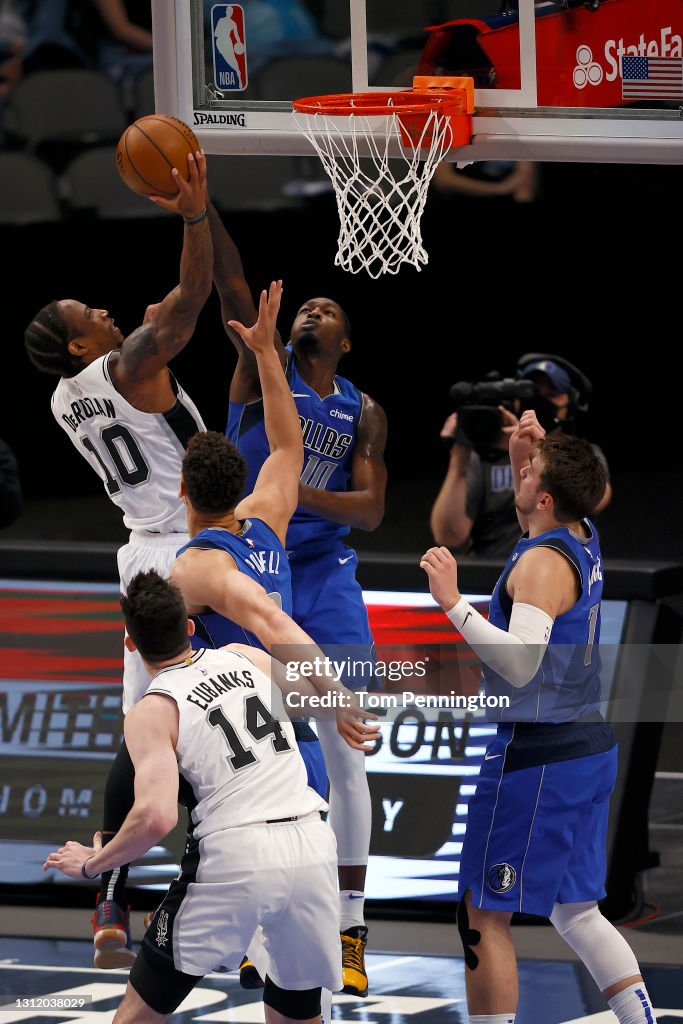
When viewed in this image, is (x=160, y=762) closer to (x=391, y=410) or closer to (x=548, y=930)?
(x=548, y=930)

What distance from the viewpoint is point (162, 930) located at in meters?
3.53

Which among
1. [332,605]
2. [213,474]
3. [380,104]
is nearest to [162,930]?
[213,474]

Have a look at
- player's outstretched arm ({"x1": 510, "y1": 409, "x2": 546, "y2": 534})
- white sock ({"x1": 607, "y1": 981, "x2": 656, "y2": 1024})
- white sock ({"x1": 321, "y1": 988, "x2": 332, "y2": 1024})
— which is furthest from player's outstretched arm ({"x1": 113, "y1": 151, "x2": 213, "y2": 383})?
white sock ({"x1": 607, "y1": 981, "x2": 656, "y2": 1024})

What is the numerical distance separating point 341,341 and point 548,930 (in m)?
2.43

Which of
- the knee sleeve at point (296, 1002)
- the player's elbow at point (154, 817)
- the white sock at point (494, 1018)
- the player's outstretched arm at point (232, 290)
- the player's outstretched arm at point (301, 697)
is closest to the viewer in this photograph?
the player's elbow at point (154, 817)

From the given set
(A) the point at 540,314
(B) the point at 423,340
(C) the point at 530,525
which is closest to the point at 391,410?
(B) the point at 423,340

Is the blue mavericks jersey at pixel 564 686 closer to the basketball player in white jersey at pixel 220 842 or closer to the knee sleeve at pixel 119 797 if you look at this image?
the basketball player in white jersey at pixel 220 842

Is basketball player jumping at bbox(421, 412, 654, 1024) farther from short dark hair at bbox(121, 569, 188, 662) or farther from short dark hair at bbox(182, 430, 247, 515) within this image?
short dark hair at bbox(121, 569, 188, 662)

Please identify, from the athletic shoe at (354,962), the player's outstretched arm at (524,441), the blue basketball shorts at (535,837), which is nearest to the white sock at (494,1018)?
the blue basketball shorts at (535,837)

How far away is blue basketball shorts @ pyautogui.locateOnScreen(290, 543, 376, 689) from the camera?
17.1ft

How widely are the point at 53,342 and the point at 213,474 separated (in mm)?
1712

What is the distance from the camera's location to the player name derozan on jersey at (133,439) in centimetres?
546

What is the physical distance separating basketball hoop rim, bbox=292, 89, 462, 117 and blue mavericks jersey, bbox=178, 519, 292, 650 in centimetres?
174

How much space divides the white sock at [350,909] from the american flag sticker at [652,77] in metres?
2.99
